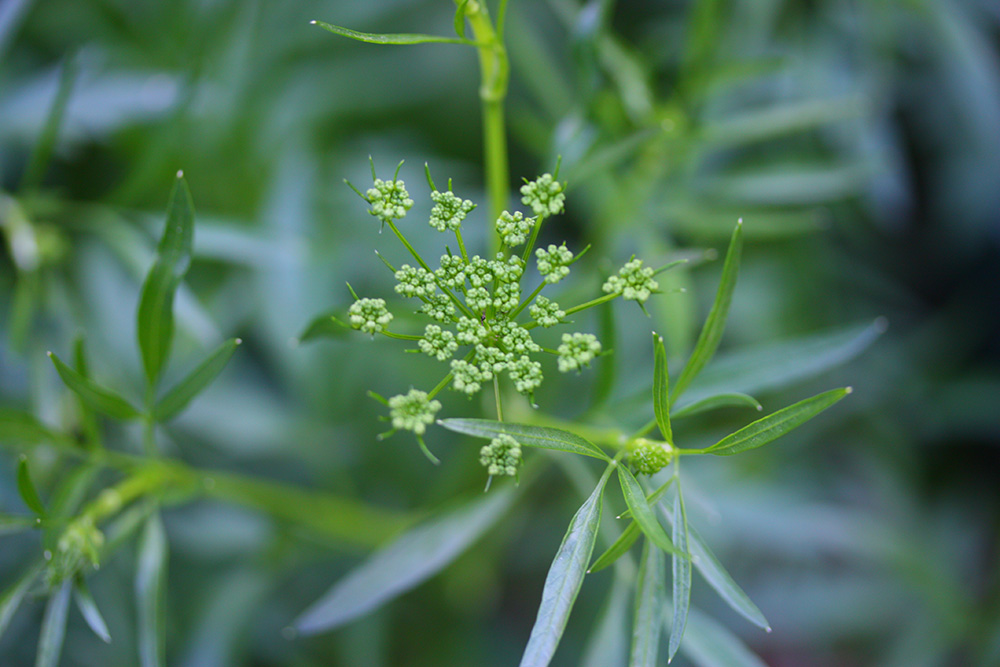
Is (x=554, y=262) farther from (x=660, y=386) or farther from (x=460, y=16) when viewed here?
(x=460, y=16)

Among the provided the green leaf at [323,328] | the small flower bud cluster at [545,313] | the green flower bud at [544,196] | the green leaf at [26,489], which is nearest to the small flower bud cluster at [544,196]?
the green flower bud at [544,196]

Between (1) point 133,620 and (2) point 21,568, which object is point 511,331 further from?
(2) point 21,568

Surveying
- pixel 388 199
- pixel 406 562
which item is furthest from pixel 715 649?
pixel 388 199

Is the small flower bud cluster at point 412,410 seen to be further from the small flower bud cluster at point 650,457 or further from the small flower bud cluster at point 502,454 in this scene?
the small flower bud cluster at point 650,457

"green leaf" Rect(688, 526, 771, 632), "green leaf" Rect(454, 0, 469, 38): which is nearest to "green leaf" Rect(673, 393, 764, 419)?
"green leaf" Rect(688, 526, 771, 632)

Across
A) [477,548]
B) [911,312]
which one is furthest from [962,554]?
[477,548]
